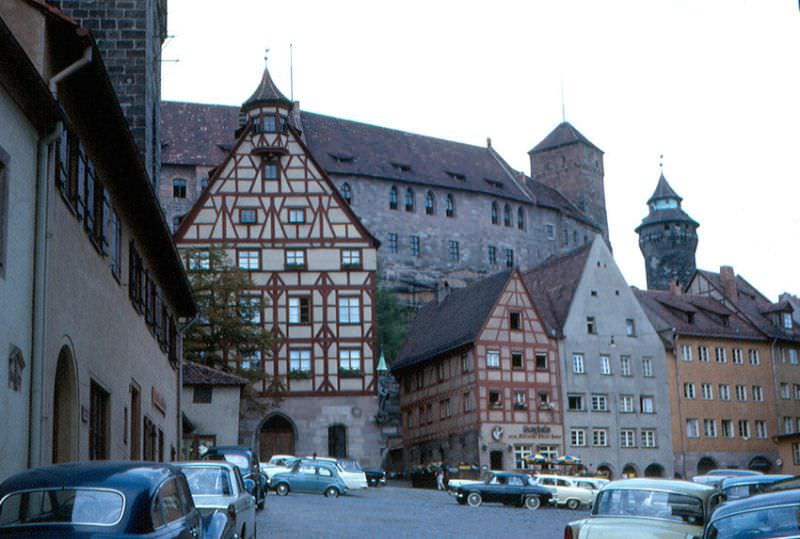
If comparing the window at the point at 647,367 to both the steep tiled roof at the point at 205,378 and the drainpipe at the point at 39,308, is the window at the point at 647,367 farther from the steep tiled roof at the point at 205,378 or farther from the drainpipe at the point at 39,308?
the drainpipe at the point at 39,308

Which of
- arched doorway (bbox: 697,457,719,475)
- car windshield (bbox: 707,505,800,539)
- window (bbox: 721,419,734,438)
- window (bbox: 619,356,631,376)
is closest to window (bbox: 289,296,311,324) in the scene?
window (bbox: 619,356,631,376)

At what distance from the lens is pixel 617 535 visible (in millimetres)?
14555

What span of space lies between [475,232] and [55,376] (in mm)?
85722

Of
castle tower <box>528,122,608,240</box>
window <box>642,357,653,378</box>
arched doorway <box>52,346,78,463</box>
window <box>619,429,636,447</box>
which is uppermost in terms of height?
castle tower <box>528,122,608,240</box>

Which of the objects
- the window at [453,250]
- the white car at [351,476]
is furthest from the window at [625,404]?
the window at [453,250]

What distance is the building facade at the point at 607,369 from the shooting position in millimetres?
66875

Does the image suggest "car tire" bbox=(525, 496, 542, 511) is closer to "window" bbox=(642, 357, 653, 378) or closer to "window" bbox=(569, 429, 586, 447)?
"window" bbox=(569, 429, 586, 447)

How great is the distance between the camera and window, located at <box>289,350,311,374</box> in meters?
62.7

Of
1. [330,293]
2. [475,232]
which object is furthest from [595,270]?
[475,232]

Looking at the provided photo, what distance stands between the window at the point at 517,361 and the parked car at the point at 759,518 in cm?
5417

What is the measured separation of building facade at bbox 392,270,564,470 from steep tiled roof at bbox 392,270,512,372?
82mm

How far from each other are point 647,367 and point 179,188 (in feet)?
117

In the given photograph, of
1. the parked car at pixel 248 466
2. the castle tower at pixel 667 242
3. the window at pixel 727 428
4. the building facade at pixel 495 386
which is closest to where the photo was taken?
the parked car at pixel 248 466

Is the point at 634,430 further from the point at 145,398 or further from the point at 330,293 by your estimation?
the point at 145,398
